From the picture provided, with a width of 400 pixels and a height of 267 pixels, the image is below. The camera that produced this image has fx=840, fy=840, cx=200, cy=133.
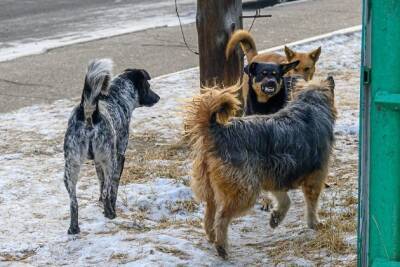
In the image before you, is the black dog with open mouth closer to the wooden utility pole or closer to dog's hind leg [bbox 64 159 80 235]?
the wooden utility pole

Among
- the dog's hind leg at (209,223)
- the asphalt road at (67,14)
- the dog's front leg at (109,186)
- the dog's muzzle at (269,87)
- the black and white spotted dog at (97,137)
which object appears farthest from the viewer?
the asphalt road at (67,14)

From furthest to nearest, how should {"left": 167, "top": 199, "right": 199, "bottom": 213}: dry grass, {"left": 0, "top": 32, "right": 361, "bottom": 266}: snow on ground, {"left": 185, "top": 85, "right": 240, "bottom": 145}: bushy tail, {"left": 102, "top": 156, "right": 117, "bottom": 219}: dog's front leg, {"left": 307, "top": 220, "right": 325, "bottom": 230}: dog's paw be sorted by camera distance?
{"left": 167, "top": 199, "right": 199, "bottom": 213}: dry grass, {"left": 102, "top": 156, "right": 117, "bottom": 219}: dog's front leg, {"left": 307, "top": 220, "right": 325, "bottom": 230}: dog's paw, {"left": 0, "top": 32, "right": 361, "bottom": 266}: snow on ground, {"left": 185, "top": 85, "right": 240, "bottom": 145}: bushy tail

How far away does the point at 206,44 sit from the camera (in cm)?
774

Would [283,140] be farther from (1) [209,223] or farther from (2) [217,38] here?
(2) [217,38]

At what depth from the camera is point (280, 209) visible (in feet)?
19.4

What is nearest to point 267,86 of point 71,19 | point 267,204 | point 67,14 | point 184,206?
point 267,204

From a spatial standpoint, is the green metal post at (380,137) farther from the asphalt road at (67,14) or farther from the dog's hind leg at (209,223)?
the asphalt road at (67,14)

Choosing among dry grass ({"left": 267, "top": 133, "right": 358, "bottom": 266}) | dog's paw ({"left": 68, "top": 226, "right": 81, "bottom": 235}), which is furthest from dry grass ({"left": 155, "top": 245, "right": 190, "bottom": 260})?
dog's paw ({"left": 68, "top": 226, "right": 81, "bottom": 235})

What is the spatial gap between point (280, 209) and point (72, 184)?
1.47 m

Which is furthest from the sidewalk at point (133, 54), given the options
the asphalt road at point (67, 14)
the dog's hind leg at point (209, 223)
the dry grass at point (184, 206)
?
the dog's hind leg at point (209, 223)

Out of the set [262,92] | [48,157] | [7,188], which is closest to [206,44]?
[262,92]

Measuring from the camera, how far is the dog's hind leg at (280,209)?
19.3 feet

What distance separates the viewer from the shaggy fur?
5.25m

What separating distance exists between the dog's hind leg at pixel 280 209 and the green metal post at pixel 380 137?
149cm
